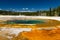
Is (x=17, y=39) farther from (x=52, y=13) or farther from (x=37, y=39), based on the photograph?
(x=52, y=13)

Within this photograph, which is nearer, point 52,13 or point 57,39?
point 57,39

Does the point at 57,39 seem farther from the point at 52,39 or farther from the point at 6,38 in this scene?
the point at 6,38

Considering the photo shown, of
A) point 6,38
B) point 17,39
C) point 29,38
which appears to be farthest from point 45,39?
point 6,38

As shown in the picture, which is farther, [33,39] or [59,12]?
[59,12]

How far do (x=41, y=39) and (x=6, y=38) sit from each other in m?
1.50

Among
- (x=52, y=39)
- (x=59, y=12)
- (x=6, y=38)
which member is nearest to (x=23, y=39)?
(x=6, y=38)

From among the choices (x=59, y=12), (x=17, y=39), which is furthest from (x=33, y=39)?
(x=59, y=12)

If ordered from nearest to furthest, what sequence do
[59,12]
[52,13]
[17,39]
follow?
[17,39] → [59,12] → [52,13]

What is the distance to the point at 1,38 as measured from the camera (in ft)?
19.7

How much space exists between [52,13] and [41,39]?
22.2 m

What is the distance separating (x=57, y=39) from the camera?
233 inches

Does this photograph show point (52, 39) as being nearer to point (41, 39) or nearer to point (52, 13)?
point (41, 39)

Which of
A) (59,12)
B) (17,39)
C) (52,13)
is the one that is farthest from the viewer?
(52,13)

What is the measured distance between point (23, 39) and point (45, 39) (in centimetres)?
93
